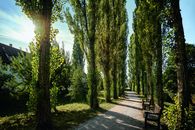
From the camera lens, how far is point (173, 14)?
930 cm

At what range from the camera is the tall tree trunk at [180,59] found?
8.60 meters

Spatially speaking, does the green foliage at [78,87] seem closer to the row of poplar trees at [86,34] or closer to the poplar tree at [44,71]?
the row of poplar trees at [86,34]

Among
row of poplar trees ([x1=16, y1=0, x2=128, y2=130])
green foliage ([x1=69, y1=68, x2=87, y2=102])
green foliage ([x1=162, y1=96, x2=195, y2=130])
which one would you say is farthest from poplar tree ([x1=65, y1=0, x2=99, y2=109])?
green foliage ([x1=162, y1=96, x2=195, y2=130])

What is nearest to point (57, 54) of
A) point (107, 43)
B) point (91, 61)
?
point (91, 61)

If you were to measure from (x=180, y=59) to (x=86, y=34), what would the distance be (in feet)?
43.1

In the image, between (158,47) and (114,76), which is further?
(114,76)

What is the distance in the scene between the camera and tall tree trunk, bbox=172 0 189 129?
8602 mm

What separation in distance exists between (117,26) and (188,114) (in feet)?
74.5

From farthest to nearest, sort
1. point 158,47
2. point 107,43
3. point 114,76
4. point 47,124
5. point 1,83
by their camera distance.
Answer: point 114,76 < point 107,43 < point 1,83 < point 158,47 < point 47,124

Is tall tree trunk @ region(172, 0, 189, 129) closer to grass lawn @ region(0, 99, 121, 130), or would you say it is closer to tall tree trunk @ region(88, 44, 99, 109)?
grass lawn @ region(0, 99, 121, 130)

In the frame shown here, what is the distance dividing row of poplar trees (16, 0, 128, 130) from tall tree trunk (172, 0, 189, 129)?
5.44 m

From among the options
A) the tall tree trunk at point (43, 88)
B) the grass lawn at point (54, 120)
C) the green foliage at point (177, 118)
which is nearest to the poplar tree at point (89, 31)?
the grass lawn at point (54, 120)

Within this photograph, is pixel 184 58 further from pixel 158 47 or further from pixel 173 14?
pixel 158 47

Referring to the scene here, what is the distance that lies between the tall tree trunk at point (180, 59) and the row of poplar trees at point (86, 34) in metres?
5.44
